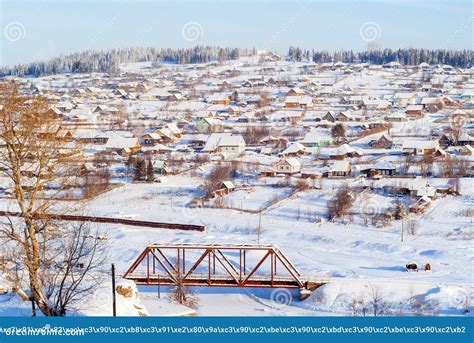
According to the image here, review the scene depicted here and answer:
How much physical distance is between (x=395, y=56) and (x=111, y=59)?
22.7m

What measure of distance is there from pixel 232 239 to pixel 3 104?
254 inches

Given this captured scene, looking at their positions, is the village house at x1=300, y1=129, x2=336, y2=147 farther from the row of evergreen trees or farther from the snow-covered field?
the row of evergreen trees

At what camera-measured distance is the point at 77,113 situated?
25.7 m

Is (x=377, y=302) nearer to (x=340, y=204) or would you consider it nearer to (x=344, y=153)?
(x=340, y=204)

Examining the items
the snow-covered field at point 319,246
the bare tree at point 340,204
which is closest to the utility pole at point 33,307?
the snow-covered field at point 319,246

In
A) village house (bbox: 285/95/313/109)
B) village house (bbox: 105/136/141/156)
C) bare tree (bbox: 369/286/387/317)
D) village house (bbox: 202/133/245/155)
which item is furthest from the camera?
village house (bbox: 285/95/313/109)

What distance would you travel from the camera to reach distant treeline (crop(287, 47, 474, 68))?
45287 mm

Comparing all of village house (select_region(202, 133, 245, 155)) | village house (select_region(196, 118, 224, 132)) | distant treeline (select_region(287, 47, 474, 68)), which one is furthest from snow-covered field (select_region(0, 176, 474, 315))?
distant treeline (select_region(287, 47, 474, 68))

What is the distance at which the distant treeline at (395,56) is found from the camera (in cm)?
4529

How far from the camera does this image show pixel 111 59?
52562 mm

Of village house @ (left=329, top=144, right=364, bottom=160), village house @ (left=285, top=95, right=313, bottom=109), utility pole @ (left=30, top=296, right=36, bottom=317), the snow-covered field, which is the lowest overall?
the snow-covered field

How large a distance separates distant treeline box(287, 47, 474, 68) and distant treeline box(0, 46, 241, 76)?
6.33 meters

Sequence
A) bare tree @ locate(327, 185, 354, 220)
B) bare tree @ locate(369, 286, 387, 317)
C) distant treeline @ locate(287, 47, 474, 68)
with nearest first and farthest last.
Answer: bare tree @ locate(369, 286, 387, 317) → bare tree @ locate(327, 185, 354, 220) → distant treeline @ locate(287, 47, 474, 68)

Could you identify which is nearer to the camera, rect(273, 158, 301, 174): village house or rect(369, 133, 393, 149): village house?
rect(273, 158, 301, 174): village house
